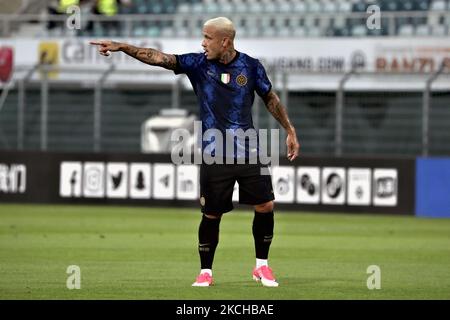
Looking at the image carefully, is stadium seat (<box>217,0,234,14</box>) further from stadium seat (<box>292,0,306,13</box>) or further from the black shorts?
the black shorts

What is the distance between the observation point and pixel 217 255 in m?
14.5

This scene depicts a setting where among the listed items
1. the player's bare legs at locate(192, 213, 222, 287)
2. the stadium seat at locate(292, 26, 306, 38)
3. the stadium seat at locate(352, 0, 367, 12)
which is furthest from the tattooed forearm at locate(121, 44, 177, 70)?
the stadium seat at locate(352, 0, 367, 12)

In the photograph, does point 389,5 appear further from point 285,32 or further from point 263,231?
point 263,231

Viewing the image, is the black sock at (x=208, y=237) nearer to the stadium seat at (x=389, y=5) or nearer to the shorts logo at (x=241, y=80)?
the shorts logo at (x=241, y=80)

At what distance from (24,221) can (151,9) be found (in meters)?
10.6

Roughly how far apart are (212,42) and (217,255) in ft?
14.1

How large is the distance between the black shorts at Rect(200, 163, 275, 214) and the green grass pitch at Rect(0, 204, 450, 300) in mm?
735

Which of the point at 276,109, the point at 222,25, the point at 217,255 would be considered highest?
the point at 222,25

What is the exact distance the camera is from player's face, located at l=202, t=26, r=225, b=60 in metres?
10.7

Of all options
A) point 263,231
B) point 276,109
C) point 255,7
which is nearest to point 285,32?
point 255,7

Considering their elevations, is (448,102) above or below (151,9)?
below

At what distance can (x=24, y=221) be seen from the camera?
65.2 feet
